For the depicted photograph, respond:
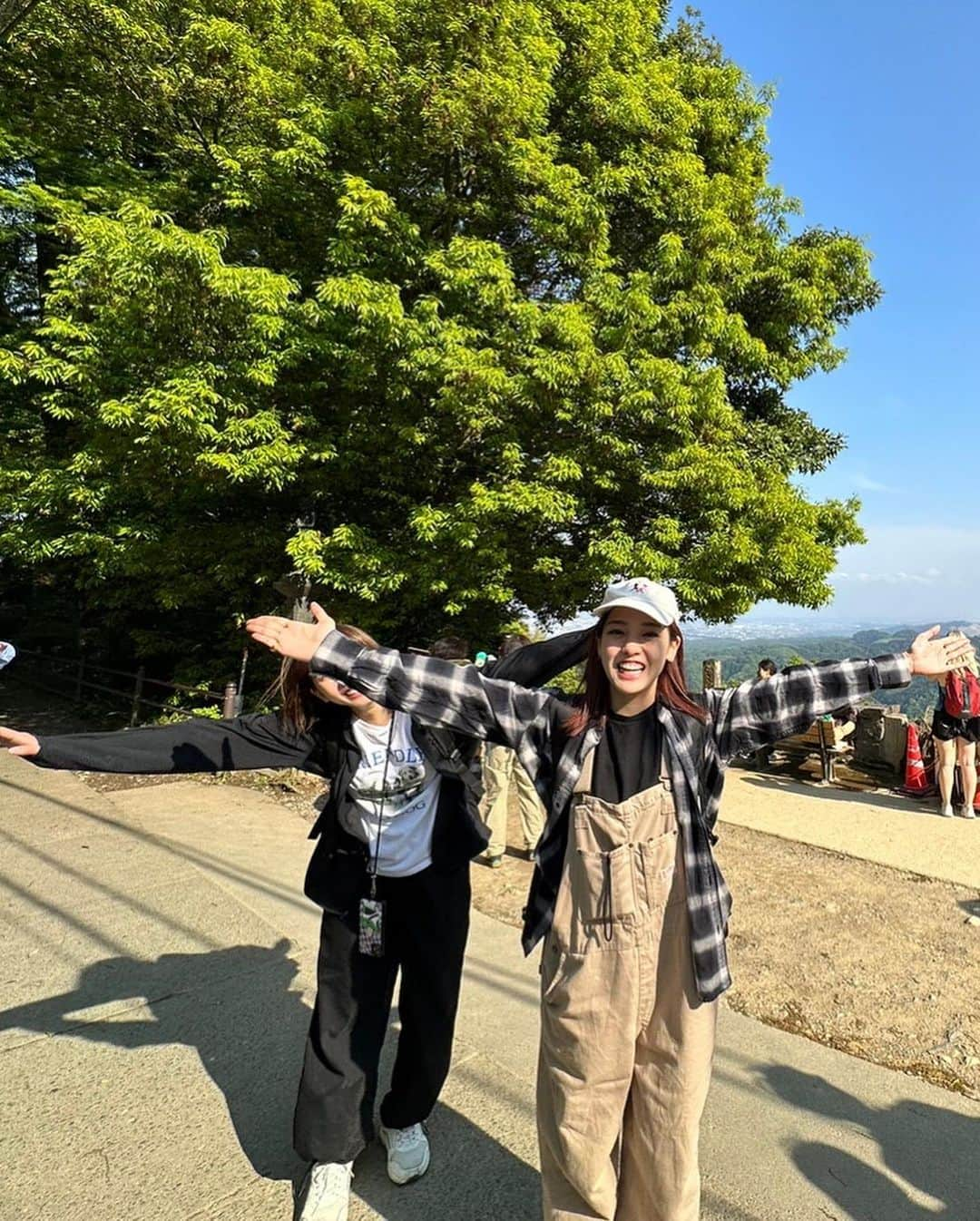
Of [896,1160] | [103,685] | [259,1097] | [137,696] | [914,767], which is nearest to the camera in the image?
[896,1160]

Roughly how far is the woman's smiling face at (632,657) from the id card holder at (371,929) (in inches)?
36.6

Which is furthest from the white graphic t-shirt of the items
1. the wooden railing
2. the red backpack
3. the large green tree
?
the red backpack

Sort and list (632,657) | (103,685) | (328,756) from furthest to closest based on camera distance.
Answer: (103,685) → (328,756) → (632,657)

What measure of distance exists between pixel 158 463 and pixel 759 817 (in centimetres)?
789

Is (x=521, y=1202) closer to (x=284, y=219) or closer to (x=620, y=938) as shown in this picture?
(x=620, y=938)

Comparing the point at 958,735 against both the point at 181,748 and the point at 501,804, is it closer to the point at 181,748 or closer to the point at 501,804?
the point at 501,804

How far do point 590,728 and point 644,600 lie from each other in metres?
0.35

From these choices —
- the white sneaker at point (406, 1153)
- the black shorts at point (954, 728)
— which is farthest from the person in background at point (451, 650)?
the black shorts at point (954, 728)

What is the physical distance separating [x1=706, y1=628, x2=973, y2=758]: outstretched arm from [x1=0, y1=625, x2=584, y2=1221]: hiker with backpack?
0.56m

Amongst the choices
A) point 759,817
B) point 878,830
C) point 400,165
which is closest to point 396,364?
point 400,165

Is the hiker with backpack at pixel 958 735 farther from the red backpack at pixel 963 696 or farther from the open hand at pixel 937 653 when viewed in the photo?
the open hand at pixel 937 653

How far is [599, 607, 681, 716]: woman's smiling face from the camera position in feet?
5.82

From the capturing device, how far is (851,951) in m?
4.23

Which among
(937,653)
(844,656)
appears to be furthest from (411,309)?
(937,653)
